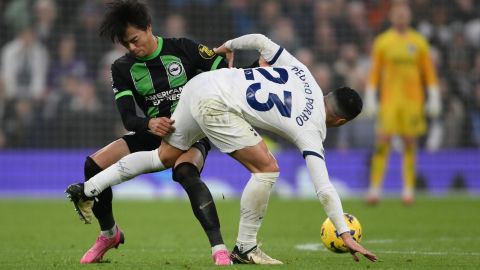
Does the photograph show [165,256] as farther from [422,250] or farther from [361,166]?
[361,166]

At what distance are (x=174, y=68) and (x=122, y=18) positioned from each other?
588 mm

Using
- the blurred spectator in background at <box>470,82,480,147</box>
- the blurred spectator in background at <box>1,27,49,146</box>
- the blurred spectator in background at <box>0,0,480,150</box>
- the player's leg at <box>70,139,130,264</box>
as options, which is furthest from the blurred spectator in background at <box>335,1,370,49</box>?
the player's leg at <box>70,139,130,264</box>

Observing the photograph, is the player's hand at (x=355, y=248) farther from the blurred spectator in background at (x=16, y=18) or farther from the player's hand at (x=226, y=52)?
the blurred spectator in background at (x=16, y=18)

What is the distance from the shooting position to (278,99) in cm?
681

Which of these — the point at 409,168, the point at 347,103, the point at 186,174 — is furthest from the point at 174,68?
the point at 409,168

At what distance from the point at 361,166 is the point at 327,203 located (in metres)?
10.4

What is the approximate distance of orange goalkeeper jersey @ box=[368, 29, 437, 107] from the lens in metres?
14.3

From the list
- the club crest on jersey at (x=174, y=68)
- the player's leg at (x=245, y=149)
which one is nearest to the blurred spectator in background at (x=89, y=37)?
the club crest on jersey at (x=174, y=68)

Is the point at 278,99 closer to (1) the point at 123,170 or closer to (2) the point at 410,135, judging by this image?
(1) the point at 123,170

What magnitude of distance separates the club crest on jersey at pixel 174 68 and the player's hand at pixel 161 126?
573 millimetres

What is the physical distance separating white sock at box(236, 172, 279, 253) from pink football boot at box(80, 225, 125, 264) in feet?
3.68

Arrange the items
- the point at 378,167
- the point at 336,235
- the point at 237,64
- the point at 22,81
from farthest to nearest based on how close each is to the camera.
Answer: the point at 22,81, the point at 237,64, the point at 378,167, the point at 336,235

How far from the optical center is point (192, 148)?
7328 mm

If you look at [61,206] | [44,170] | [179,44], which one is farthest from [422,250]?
[44,170]
